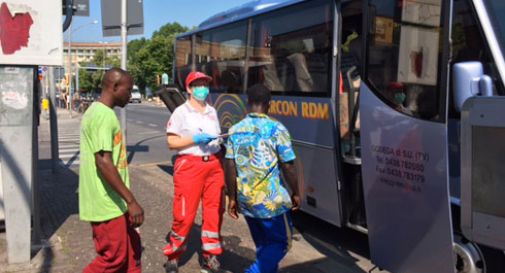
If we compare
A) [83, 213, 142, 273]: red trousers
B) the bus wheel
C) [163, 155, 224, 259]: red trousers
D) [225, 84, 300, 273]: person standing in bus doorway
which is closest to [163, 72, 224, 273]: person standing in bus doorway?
[163, 155, 224, 259]: red trousers

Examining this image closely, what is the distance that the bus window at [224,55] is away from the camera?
8030 millimetres

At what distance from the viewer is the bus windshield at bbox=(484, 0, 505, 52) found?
3654 mm

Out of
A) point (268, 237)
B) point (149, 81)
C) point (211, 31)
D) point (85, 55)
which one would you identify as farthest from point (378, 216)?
point (85, 55)

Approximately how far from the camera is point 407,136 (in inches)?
152

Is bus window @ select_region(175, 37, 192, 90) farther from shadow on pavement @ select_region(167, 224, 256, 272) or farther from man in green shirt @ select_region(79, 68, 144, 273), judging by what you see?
man in green shirt @ select_region(79, 68, 144, 273)

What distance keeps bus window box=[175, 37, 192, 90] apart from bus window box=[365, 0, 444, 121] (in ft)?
22.2

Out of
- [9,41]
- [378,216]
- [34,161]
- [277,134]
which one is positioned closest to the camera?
[277,134]

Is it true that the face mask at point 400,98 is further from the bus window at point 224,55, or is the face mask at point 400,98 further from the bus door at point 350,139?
the bus window at point 224,55

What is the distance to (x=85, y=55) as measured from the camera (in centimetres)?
16900

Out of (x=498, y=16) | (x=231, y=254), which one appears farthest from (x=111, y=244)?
(x=498, y=16)

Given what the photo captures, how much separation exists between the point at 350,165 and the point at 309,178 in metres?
0.66

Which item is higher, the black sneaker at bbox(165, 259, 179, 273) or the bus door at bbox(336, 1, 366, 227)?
the bus door at bbox(336, 1, 366, 227)

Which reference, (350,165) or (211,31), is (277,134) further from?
(211,31)

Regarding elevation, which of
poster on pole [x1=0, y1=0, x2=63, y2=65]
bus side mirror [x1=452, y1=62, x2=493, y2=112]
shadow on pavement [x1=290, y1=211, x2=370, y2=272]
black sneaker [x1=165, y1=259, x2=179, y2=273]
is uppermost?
poster on pole [x1=0, y1=0, x2=63, y2=65]
